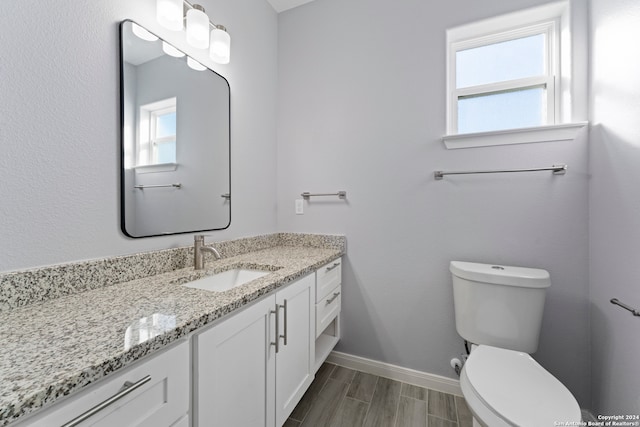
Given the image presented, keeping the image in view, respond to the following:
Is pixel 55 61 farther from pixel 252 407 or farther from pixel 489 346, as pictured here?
pixel 489 346

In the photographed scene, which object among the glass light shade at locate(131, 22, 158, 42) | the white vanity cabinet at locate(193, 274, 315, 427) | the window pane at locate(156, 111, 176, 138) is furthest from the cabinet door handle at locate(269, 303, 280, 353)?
the glass light shade at locate(131, 22, 158, 42)

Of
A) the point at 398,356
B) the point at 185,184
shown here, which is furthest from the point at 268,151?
the point at 398,356

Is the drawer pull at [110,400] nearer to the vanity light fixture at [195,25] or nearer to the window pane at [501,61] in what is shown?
the vanity light fixture at [195,25]

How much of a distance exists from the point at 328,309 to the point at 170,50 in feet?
5.41

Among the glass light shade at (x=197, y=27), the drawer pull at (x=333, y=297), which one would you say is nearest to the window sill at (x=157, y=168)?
the glass light shade at (x=197, y=27)

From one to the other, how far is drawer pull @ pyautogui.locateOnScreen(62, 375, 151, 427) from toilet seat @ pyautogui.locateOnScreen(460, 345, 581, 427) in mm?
1036

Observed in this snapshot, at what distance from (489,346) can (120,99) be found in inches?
78.4

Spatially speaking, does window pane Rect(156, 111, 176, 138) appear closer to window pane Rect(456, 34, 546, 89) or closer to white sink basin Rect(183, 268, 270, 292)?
white sink basin Rect(183, 268, 270, 292)

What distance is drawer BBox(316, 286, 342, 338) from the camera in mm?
1473

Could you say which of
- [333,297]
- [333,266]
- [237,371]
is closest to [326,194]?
[333,266]

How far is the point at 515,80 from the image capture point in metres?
1.53

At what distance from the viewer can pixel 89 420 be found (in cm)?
48

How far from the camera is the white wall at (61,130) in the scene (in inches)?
30.6

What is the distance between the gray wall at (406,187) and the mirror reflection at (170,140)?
63cm
